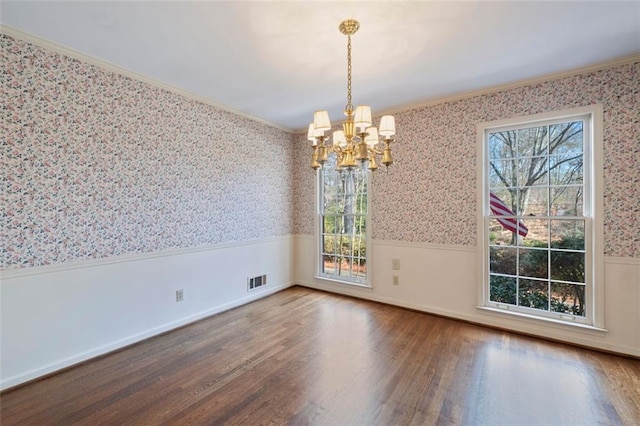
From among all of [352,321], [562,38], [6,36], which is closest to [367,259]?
[352,321]

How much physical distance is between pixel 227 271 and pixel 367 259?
6.56 feet

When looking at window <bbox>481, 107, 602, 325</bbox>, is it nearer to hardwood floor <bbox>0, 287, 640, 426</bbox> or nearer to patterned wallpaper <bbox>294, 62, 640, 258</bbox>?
patterned wallpaper <bbox>294, 62, 640, 258</bbox>

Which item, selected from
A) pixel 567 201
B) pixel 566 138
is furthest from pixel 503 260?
pixel 566 138

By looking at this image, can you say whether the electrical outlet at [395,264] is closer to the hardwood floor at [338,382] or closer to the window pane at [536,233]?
the hardwood floor at [338,382]

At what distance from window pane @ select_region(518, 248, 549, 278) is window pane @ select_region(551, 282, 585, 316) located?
0.16 meters

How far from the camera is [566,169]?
3068mm

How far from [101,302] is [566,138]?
4.96 m

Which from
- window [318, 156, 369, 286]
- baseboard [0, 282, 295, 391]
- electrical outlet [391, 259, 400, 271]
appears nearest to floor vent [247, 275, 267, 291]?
baseboard [0, 282, 295, 391]

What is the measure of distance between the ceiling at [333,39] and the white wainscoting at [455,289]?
2.02 m

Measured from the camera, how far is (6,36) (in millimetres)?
2189

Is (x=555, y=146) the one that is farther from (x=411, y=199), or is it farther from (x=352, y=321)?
(x=352, y=321)

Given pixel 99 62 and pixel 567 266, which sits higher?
pixel 99 62

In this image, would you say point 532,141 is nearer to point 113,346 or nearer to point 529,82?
point 529,82

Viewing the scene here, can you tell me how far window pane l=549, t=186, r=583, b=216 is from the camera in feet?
9.86
